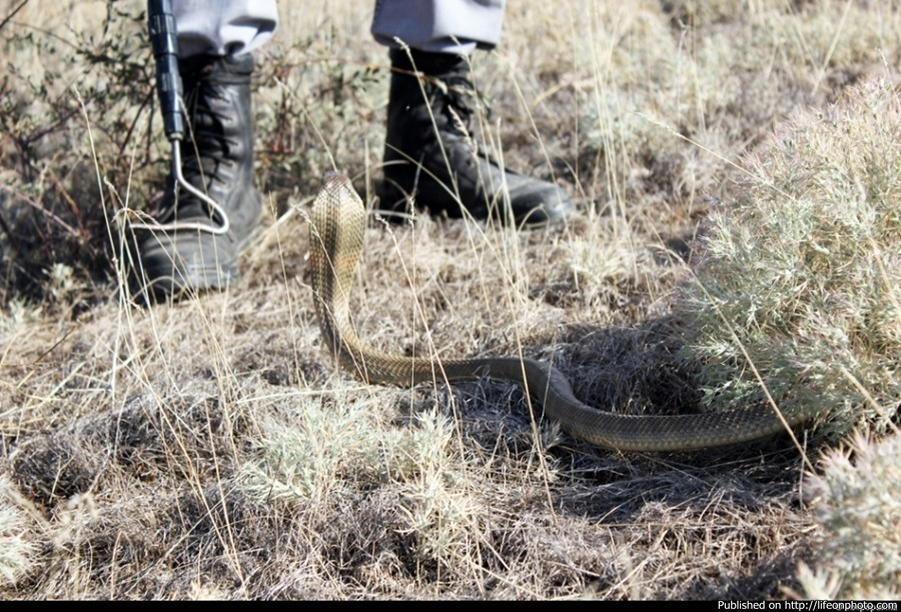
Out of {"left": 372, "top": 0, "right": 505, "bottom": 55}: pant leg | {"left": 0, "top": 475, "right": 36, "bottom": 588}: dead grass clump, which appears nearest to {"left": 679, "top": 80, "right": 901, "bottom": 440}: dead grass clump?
{"left": 372, "top": 0, "right": 505, "bottom": 55}: pant leg

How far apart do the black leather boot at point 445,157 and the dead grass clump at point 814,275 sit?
144cm

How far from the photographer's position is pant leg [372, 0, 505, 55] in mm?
3902

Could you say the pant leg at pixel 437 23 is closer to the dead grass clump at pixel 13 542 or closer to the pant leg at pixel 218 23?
the pant leg at pixel 218 23

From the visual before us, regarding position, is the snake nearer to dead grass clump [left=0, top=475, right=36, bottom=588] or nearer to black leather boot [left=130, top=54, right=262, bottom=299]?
black leather boot [left=130, top=54, right=262, bottom=299]

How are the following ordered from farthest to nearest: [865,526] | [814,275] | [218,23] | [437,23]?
[437,23]
[218,23]
[814,275]
[865,526]

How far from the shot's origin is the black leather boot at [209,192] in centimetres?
371

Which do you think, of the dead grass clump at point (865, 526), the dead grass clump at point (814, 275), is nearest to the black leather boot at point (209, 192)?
the dead grass clump at point (814, 275)

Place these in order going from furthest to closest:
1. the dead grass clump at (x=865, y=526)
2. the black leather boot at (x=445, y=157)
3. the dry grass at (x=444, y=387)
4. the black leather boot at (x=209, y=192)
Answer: the black leather boot at (x=445, y=157), the black leather boot at (x=209, y=192), the dry grass at (x=444, y=387), the dead grass clump at (x=865, y=526)

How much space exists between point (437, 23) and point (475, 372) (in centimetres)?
158

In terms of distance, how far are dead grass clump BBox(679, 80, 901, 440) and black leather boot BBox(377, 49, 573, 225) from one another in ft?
4.73

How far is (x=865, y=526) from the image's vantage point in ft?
5.93

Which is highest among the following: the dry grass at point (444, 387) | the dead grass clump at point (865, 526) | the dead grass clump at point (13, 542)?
the dead grass clump at point (865, 526)

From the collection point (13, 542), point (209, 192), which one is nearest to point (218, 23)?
point (209, 192)

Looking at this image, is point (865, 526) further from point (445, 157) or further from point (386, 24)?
point (386, 24)
